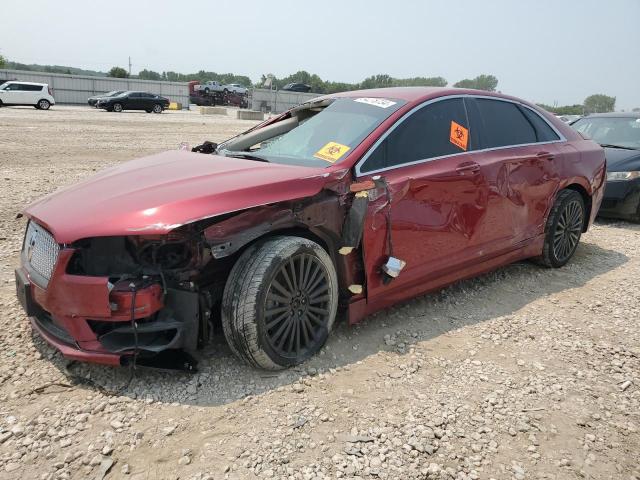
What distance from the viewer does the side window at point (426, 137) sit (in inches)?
132

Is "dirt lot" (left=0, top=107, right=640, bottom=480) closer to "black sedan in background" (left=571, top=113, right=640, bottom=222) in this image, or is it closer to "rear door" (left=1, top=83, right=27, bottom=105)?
"black sedan in background" (left=571, top=113, right=640, bottom=222)

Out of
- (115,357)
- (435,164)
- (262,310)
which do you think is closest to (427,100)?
(435,164)

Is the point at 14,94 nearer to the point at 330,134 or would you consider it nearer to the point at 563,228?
the point at 330,134

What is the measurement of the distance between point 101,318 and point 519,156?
3.43 m

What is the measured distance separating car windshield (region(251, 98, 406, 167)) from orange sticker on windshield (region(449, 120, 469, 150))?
0.50m

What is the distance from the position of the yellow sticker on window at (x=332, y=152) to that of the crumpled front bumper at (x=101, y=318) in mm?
1301

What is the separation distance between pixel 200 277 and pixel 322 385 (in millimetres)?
915

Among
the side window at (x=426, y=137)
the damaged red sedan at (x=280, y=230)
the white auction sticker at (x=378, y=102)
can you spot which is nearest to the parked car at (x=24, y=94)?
the damaged red sedan at (x=280, y=230)

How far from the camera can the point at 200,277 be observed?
2770mm

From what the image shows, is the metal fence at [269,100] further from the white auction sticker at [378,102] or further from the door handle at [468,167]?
the door handle at [468,167]

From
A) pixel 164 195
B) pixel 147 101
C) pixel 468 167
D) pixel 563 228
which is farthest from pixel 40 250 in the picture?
pixel 147 101

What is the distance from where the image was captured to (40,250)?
110 inches

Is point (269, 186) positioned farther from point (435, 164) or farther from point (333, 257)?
point (435, 164)

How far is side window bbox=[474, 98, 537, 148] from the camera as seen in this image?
413cm
